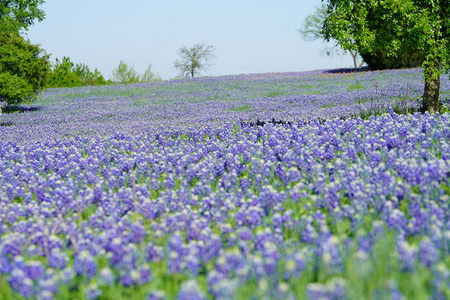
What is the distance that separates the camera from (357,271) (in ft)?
9.29

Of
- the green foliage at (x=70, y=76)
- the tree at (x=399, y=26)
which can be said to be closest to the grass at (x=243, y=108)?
the tree at (x=399, y=26)

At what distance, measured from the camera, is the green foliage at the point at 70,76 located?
60.3 meters

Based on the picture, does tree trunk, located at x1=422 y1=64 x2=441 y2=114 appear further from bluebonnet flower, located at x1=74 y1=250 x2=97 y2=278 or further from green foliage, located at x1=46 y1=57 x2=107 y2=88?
green foliage, located at x1=46 y1=57 x2=107 y2=88

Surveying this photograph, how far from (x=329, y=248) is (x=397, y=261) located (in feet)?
1.59

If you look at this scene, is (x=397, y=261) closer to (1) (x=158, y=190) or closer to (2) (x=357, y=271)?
(2) (x=357, y=271)

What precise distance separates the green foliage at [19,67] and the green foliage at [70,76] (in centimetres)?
2836

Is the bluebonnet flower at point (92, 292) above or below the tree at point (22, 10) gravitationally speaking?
below

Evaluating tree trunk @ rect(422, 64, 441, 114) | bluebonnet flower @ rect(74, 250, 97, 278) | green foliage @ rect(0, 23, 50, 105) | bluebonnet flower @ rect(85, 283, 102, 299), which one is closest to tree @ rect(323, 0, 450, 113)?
tree trunk @ rect(422, 64, 441, 114)

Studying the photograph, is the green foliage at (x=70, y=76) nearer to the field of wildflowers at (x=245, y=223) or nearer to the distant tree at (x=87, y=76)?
the distant tree at (x=87, y=76)

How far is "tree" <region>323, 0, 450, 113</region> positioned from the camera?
1139 centimetres

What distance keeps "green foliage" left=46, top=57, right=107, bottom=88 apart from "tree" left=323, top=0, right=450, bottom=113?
4583 cm

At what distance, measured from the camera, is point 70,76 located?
63219 millimetres

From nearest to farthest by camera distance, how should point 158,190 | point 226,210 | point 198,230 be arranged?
point 198,230 → point 226,210 → point 158,190

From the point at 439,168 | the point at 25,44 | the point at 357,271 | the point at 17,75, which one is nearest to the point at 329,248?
the point at 357,271
